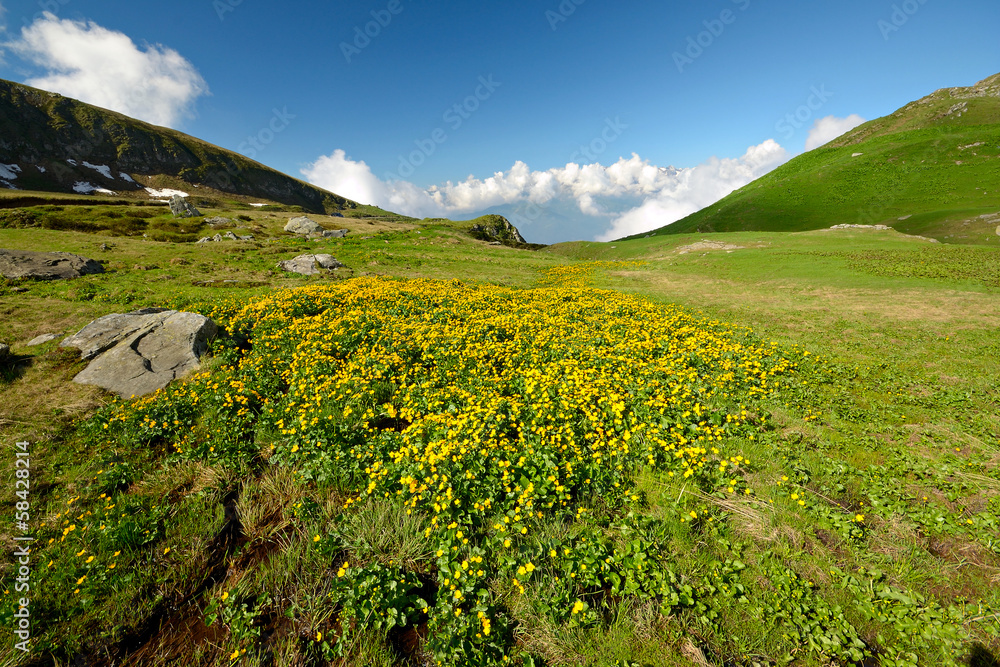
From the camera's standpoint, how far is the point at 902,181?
85688 millimetres

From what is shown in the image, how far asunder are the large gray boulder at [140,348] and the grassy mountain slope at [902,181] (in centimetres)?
8368

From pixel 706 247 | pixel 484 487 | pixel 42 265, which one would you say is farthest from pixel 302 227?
pixel 484 487

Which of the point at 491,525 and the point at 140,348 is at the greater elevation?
the point at 140,348

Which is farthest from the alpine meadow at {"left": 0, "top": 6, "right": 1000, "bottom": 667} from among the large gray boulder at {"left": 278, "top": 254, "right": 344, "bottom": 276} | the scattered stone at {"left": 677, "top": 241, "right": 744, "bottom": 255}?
the scattered stone at {"left": 677, "top": 241, "right": 744, "bottom": 255}

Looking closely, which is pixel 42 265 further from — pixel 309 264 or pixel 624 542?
pixel 624 542

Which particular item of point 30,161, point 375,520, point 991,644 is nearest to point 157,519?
point 375,520

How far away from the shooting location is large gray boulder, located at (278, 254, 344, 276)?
2473 centimetres

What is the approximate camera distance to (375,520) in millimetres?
5320

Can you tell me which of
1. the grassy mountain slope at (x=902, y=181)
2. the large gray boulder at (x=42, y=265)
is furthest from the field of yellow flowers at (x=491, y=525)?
the grassy mountain slope at (x=902, y=181)

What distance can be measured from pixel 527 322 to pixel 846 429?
32.0ft

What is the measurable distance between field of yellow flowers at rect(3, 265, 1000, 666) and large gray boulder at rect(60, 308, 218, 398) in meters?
0.91

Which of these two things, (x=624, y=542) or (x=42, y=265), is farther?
(x=42, y=265)

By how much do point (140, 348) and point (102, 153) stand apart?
196m

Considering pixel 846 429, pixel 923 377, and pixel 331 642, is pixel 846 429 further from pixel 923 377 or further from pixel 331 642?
pixel 331 642
